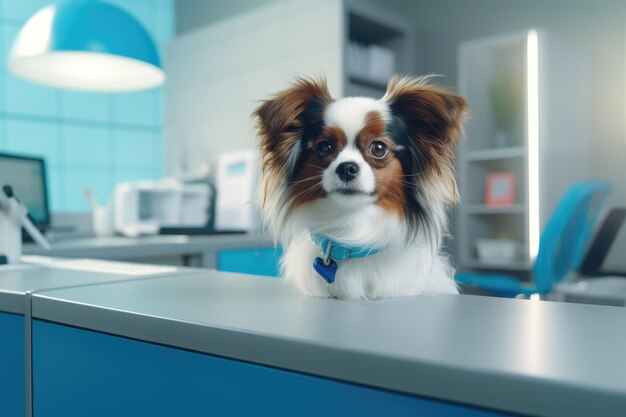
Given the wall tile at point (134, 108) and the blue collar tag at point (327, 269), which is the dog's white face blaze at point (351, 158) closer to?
the blue collar tag at point (327, 269)

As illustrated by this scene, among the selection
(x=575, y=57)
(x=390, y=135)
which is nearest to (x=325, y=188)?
(x=390, y=135)

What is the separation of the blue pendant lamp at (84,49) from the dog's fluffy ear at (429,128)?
1887 millimetres

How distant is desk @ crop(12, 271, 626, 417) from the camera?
457 mm

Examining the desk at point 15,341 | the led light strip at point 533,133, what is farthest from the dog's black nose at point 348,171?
the led light strip at point 533,133

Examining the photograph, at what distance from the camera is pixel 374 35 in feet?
13.8

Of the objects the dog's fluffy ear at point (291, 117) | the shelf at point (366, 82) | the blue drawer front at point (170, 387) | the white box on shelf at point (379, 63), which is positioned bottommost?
the blue drawer front at point (170, 387)

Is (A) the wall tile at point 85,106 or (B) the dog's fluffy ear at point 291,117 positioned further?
(A) the wall tile at point 85,106

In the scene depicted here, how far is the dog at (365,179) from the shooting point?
805mm

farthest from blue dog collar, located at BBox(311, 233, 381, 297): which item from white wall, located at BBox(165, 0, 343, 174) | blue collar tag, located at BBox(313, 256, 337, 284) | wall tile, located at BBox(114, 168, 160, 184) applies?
wall tile, located at BBox(114, 168, 160, 184)

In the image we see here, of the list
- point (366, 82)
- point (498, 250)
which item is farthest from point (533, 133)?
point (366, 82)

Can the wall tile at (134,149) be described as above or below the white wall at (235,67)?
below

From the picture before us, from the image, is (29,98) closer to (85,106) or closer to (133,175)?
(85,106)

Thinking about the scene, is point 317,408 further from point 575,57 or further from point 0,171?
point 575,57

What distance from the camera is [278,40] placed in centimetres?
391
